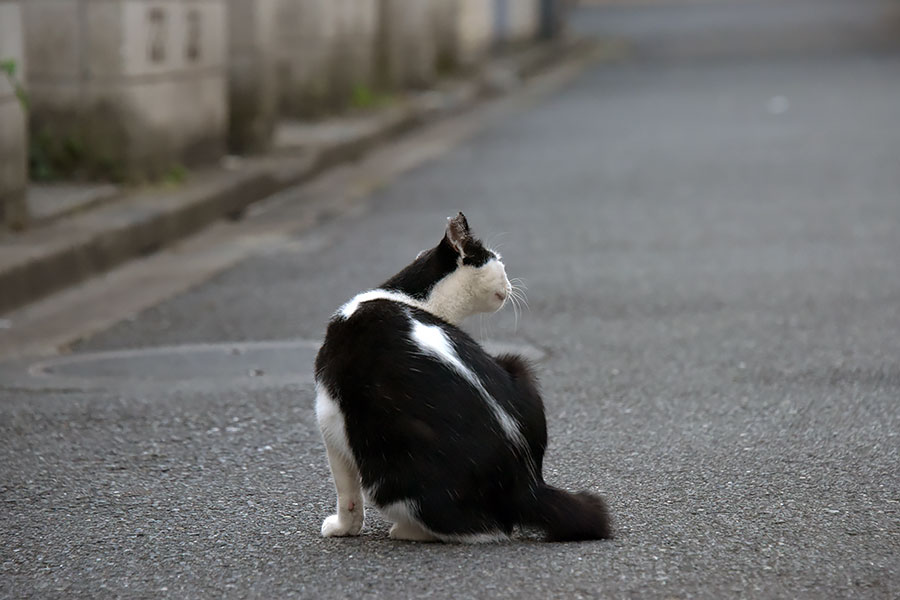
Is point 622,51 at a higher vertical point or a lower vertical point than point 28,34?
lower

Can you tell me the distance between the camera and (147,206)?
998 centimetres

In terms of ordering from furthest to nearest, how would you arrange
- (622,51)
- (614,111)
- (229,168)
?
(622,51) < (614,111) < (229,168)

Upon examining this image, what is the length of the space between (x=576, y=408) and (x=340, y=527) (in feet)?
5.76

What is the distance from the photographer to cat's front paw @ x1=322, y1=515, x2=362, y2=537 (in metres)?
4.27

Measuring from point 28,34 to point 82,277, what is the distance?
99.2 inches

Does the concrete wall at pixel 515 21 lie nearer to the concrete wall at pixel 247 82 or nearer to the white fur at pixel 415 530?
the concrete wall at pixel 247 82

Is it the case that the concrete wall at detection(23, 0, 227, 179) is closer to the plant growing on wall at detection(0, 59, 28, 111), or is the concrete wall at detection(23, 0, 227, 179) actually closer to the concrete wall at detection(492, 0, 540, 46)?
the plant growing on wall at detection(0, 59, 28, 111)

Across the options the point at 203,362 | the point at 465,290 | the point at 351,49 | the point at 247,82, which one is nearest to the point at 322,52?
the point at 351,49

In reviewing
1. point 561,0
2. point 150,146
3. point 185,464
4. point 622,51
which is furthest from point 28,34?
point 561,0

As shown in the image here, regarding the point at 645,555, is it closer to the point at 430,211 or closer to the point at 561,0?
the point at 430,211

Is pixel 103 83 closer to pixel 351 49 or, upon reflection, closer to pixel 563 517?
pixel 351 49

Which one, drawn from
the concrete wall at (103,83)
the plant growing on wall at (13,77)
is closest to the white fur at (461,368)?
the plant growing on wall at (13,77)

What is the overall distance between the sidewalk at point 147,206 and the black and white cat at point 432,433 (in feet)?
13.3

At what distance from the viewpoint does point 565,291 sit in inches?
320
